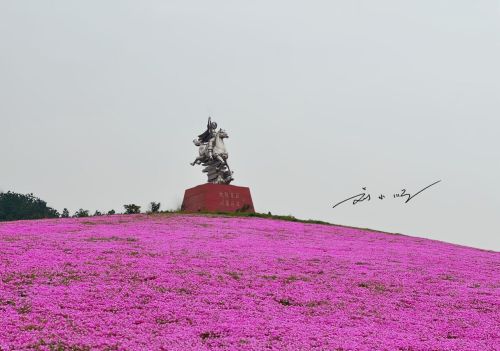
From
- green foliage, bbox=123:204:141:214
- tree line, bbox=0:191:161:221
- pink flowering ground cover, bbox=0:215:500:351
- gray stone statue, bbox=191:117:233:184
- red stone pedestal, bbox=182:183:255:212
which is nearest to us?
pink flowering ground cover, bbox=0:215:500:351

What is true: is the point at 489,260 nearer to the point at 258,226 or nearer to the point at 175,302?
the point at 258,226

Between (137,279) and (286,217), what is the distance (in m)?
20.9

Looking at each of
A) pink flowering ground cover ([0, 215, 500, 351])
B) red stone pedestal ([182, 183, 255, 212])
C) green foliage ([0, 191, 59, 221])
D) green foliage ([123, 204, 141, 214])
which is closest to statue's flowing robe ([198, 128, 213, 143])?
red stone pedestal ([182, 183, 255, 212])

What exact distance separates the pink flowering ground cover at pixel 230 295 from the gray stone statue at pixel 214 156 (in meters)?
16.9

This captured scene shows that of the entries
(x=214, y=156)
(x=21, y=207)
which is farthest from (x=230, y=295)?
(x=21, y=207)

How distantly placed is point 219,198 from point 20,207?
27961 mm

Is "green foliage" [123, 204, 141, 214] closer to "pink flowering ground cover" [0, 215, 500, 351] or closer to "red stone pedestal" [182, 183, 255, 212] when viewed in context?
"red stone pedestal" [182, 183, 255, 212]

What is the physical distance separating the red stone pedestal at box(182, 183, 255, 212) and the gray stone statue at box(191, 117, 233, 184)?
5.72 feet

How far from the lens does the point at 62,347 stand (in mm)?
8492

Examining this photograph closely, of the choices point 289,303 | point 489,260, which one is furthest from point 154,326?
point 489,260

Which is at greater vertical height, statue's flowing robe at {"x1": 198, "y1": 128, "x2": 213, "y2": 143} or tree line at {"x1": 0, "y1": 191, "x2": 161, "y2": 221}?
statue's flowing robe at {"x1": 198, "y1": 128, "x2": 213, "y2": 143}

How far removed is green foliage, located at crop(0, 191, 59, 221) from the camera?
55469mm

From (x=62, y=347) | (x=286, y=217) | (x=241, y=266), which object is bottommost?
(x=62, y=347)

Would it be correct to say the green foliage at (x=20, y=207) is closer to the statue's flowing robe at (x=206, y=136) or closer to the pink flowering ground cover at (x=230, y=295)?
the statue's flowing robe at (x=206, y=136)
